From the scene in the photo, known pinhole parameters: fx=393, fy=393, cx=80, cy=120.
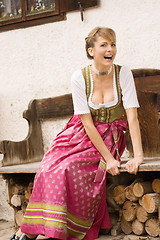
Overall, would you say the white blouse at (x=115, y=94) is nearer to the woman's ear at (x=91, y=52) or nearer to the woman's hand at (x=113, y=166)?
the woman's ear at (x=91, y=52)

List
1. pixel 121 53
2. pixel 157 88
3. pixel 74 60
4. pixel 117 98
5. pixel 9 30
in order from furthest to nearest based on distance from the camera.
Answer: pixel 9 30 → pixel 74 60 → pixel 121 53 → pixel 157 88 → pixel 117 98

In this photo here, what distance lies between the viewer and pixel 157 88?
11.8 ft

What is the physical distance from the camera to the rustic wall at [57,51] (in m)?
3.81

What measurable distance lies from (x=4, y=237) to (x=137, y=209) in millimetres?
1350

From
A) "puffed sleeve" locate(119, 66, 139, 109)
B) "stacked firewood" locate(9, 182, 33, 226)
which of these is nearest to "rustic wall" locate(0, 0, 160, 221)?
"stacked firewood" locate(9, 182, 33, 226)

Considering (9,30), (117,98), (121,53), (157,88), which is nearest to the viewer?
(117,98)

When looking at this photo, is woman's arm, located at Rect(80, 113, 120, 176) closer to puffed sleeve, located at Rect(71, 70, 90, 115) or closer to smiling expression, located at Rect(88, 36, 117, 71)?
puffed sleeve, located at Rect(71, 70, 90, 115)

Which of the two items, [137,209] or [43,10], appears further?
→ [43,10]

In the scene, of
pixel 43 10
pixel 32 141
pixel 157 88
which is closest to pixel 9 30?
pixel 43 10

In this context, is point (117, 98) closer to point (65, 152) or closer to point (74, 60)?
point (65, 152)

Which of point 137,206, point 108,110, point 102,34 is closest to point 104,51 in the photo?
point 102,34

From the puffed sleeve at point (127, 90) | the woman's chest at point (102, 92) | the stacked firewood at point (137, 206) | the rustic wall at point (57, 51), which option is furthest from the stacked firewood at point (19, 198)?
the puffed sleeve at point (127, 90)

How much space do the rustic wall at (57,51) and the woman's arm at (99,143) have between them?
1.14 m

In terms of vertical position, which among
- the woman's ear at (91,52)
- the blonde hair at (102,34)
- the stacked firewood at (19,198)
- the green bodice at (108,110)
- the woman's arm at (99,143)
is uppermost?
the blonde hair at (102,34)
